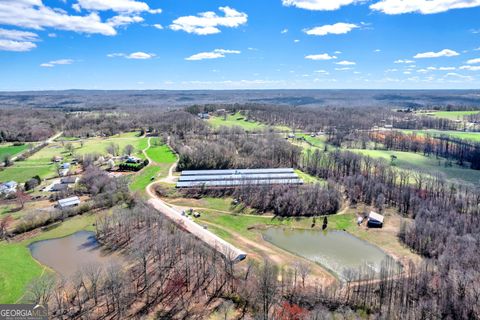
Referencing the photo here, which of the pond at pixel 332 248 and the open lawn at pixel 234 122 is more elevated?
the open lawn at pixel 234 122

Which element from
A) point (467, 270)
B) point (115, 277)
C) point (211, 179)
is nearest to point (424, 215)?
point (467, 270)

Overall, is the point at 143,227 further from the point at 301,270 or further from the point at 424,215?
the point at 424,215

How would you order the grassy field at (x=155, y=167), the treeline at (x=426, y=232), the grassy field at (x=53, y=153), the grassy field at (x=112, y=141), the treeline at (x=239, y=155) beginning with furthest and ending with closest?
1. the grassy field at (x=112, y=141)
2. the treeline at (x=239, y=155)
3. the grassy field at (x=53, y=153)
4. the grassy field at (x=155, y=167)
5. the treeline at (x=426, y=232)

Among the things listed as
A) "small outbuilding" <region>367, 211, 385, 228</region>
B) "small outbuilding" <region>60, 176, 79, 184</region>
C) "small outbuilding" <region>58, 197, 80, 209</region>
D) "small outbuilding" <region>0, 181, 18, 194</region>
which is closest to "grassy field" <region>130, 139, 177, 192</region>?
"small outbuilding" <region>60, 176, 79, 184</region>

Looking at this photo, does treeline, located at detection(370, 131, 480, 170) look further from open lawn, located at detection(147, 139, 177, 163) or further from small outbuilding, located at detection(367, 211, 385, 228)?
open lawn, located at detection(147, 139, 177, 163)

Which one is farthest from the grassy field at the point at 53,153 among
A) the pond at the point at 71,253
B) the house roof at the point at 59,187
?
the pond at the point at 71,253

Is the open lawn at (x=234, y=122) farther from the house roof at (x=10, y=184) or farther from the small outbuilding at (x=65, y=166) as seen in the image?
the house roof at (x=10, y=184)

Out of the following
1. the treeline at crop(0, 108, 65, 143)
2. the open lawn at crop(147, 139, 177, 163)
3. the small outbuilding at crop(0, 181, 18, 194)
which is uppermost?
the treeline at crop(0, 108, 65, 143)
